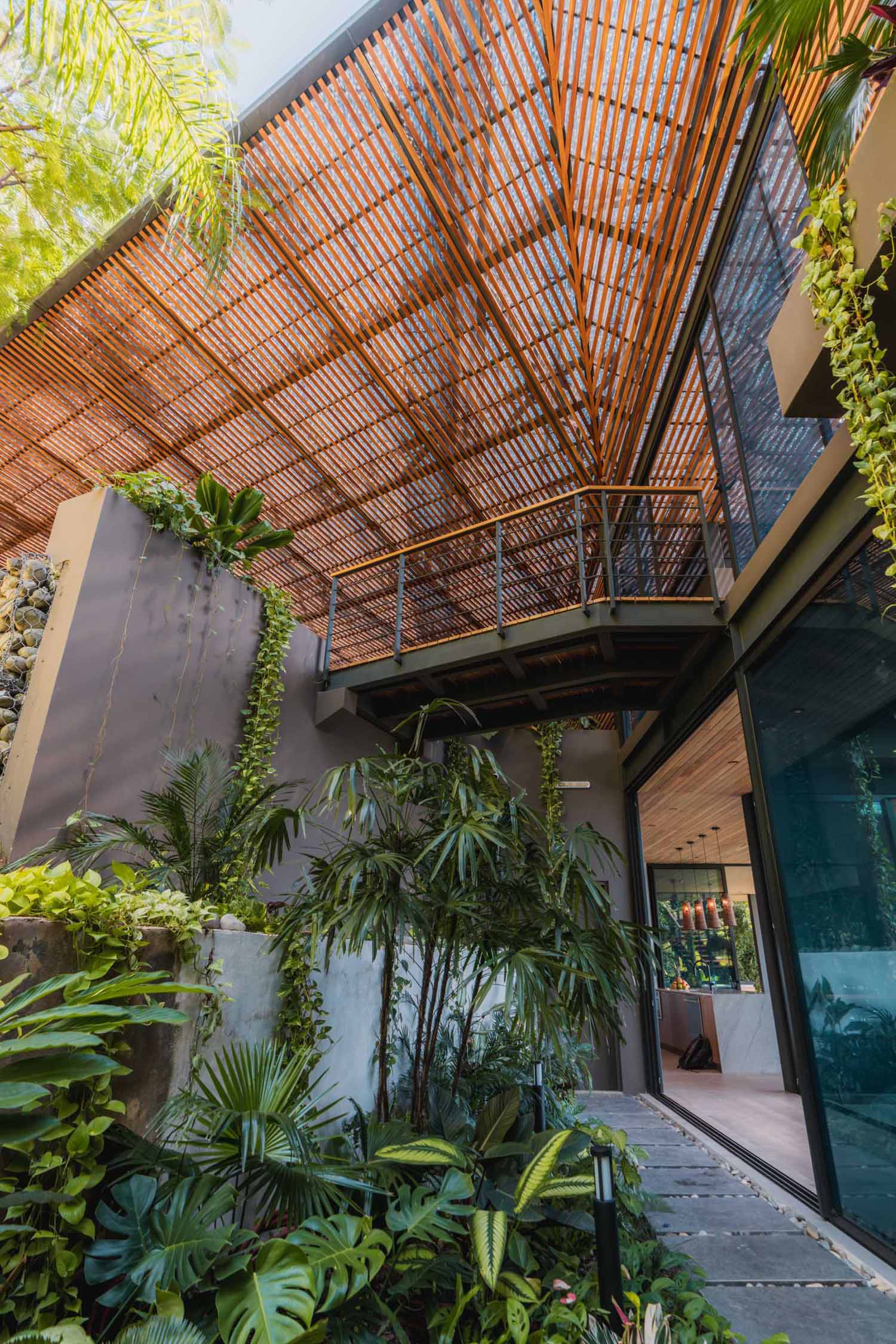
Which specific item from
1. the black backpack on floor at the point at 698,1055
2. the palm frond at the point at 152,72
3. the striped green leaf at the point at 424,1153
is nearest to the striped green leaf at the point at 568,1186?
the striped green leaf at the point at 424,1153

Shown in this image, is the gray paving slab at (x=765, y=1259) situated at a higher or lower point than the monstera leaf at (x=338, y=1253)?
lower

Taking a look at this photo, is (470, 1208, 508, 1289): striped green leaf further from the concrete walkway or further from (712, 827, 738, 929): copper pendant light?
(712, 827, 738, 929): copper pendant light

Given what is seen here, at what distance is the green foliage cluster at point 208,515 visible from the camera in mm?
4562

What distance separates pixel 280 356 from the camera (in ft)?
20.5

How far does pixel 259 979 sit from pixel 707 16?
530 centimetres

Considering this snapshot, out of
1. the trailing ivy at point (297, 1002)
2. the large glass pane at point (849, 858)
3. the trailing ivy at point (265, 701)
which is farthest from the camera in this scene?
the trailing ivy at point (265, 701)

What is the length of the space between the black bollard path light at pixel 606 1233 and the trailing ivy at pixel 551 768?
5.33 meters

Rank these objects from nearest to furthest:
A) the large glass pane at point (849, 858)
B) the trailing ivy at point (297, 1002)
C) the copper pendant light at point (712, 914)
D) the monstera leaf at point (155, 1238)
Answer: the monstera leaf at point (155, 1238) < the large glass pane at point (849, 858) < the trailing ivy at point (297, 1002) < the copper pendant light at point (712, 914)

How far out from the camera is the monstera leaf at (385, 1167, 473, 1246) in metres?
1.99

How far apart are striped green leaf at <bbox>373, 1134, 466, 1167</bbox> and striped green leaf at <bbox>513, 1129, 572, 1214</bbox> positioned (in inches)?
8.7

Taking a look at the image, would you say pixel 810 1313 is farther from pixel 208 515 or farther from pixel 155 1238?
pixel 208 515

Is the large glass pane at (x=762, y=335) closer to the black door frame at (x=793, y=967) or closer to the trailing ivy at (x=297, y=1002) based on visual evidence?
the black door frame at (x=793, y=967)

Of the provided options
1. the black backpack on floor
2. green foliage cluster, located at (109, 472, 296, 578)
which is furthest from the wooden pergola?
the black backpack on floor

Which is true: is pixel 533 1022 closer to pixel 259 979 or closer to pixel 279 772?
pixel 259 979
